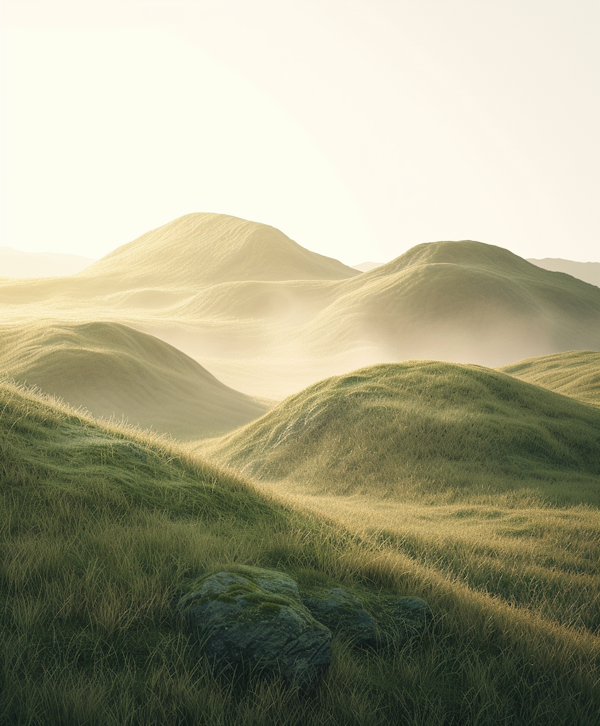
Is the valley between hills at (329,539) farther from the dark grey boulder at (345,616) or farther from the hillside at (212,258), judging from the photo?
the hillside at (212,258)

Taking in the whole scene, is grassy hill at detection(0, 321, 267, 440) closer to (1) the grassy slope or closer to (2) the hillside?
(1) the grassy slope

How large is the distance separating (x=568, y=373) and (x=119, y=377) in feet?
97.4

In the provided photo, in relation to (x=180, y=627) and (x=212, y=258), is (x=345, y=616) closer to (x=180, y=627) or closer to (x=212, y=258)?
(x=180, y=627)

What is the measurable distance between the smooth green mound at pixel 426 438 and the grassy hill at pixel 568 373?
8905 millimetres

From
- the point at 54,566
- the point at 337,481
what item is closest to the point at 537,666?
the point at 54,566

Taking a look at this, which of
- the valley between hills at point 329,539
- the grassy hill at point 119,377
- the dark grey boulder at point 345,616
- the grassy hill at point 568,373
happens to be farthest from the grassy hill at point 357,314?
the dark grey boulder at point 345,616

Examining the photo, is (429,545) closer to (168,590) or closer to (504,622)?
(504,622)

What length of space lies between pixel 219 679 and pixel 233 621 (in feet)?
1.23

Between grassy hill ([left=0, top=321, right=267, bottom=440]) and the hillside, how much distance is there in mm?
115186

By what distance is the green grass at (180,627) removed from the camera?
132 inches

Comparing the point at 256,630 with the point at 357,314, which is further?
the point at 357,314

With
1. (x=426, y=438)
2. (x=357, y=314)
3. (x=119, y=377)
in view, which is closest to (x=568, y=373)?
(x=426, y=438)

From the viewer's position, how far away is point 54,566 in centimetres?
446

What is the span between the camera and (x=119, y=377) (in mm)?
37156
